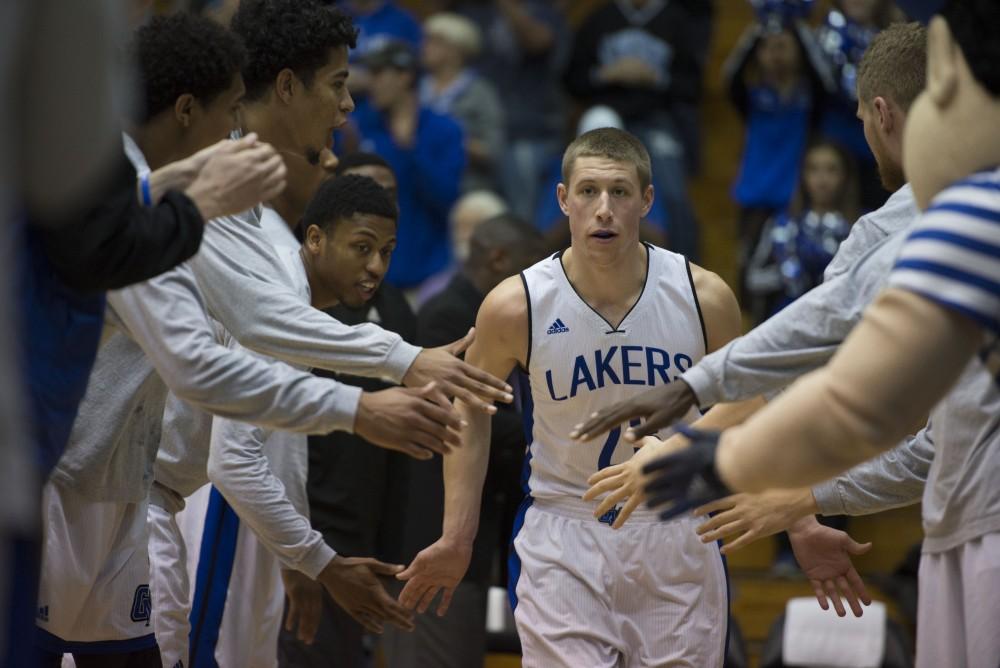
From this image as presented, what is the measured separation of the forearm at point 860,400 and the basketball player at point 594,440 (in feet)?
6.00

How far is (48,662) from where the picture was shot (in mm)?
4363

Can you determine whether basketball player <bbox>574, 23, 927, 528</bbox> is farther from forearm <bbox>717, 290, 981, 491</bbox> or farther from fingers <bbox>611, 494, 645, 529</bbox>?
forearm <bbox>717, 290, 981, 491</bbox>

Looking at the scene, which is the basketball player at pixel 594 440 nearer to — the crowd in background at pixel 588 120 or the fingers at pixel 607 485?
the fingers at pixel 607 485

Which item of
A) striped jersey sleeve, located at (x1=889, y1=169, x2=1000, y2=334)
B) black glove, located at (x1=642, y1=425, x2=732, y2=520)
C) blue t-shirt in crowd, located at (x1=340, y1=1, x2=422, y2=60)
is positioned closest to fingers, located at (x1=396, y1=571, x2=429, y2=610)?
black glove, located at (x1=642, y1=425, x2=732, y2=520)

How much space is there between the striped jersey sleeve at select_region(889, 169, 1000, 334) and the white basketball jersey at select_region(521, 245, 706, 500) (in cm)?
209

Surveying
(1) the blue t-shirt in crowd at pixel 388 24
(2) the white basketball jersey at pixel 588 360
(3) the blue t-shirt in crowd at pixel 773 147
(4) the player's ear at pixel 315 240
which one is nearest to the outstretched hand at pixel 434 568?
(2) the white basketball jersey at pixel 588 360

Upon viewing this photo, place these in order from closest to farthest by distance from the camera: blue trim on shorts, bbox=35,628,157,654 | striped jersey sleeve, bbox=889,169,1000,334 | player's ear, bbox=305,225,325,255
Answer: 1. striped jersey sleeve, bbox=889,169,1000,334
2. blue trim on shorts, bbox=35,628,157,654
3. player's ear, bbox=305,225,325,255

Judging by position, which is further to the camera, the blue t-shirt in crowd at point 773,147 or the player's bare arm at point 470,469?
the blue t-shirt in crowd at point 773,147

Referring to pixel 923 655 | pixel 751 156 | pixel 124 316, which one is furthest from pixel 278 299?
pixel 751 156

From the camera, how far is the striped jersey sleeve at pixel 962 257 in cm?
293

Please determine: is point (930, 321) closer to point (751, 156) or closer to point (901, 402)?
point (901, 402)

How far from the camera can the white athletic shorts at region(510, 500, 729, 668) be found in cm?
489

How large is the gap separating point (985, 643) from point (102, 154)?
8.90ft

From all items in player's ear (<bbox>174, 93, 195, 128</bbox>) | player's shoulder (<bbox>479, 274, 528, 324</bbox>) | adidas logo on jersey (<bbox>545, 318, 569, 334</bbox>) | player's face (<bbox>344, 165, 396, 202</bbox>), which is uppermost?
player's face (<bbox>344, 165, 396, 202</bbox>)
